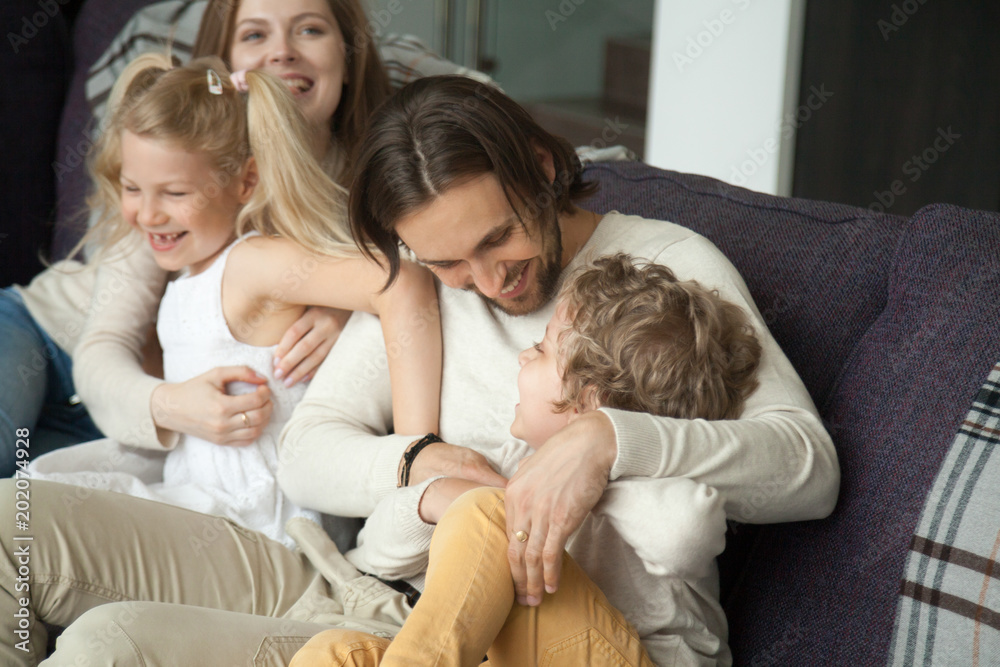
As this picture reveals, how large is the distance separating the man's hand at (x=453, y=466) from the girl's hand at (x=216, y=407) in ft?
1.28

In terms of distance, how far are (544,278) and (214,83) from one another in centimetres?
77

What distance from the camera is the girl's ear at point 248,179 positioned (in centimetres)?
163

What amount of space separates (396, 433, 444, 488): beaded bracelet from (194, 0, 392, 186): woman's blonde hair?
0.78 meters

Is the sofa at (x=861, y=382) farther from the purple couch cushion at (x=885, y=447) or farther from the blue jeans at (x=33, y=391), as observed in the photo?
the blue jeans at (x=33, y=391)

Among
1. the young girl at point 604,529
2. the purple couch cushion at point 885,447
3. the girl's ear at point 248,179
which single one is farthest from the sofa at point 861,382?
the girl's ear at point 248,179

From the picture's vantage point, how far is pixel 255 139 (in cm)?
161

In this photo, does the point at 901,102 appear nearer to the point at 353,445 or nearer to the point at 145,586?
the point at 353,445

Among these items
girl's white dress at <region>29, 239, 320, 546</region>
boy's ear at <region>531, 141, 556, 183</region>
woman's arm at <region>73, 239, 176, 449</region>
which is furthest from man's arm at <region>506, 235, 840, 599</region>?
woman's arm at <region>73, 239, 176, 449</region>

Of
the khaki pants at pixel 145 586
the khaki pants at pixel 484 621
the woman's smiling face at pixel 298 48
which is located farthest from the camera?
the woman's smiling face at pixel 298 48

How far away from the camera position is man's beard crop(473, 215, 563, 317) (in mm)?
1291

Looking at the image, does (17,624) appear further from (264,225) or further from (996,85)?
(996,85)

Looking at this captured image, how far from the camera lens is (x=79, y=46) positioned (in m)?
2.34

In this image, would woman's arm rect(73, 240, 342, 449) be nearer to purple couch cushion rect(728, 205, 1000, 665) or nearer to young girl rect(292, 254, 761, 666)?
young girl rect(292, 254, 761, 666)

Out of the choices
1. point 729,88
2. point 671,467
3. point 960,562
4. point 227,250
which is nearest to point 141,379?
point 227,250
